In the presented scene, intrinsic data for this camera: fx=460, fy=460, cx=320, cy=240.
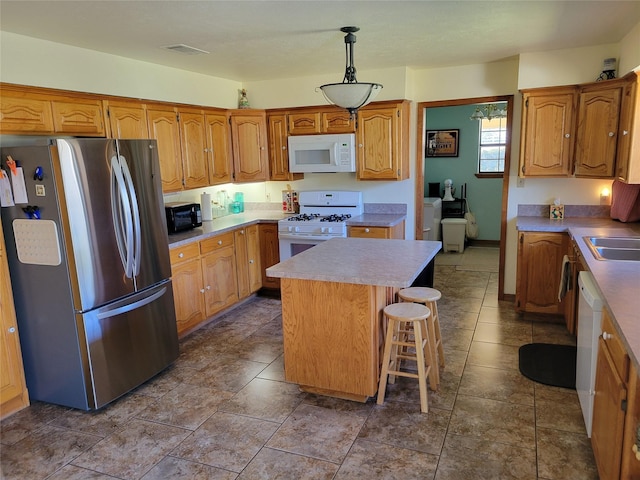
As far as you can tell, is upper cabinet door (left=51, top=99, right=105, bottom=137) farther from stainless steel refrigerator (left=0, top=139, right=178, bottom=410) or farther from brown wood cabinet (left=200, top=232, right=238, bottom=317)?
brown wood cabinet (left=200, top=232, right=238, bottom=317)

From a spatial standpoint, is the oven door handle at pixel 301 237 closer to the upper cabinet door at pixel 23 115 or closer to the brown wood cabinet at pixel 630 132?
the upper cabinet door at pixel 23 115

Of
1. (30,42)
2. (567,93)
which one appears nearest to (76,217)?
(30,42)

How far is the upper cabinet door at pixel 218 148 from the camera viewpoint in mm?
4672

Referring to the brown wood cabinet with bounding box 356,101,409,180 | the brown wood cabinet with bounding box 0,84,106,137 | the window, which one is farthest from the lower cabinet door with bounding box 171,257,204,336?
the window

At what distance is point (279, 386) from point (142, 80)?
2.85m

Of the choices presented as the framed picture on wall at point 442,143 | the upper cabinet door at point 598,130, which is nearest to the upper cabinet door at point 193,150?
the upper cabinet door at point 598,130

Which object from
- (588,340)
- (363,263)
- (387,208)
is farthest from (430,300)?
(387,208)

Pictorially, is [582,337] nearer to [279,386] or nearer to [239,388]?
[279,386]

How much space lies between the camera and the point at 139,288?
3162 mm

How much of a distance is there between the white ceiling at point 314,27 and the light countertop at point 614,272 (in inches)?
59.6

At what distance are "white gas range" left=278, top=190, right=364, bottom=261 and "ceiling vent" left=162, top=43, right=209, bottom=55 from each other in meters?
1.82

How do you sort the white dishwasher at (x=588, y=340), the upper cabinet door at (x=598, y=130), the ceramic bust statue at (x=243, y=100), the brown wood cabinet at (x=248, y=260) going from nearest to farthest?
the white dishwasher at (x=588, y=340) < the upper cabinet door at (x=598, y=130) < the brown wood cabinet at (x=248, y=260) < the ceramic bust statue at (x=243, y=100)

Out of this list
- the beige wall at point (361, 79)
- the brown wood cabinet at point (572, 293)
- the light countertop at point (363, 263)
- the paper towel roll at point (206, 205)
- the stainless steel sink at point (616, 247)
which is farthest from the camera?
→ the paper towel roll at point (206, 205)

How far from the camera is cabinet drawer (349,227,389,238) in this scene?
180 inches
